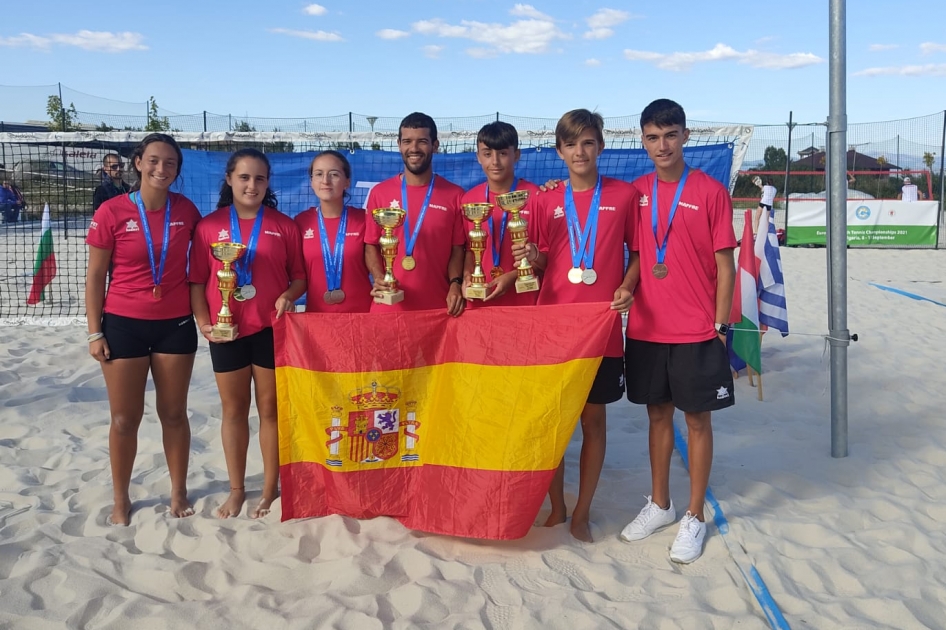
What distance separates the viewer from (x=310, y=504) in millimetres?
3711

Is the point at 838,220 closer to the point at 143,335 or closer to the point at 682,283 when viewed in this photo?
the point at 682,283

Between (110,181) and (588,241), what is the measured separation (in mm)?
5950

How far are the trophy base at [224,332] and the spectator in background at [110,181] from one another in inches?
172

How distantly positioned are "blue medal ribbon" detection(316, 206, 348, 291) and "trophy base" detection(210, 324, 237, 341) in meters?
0.58

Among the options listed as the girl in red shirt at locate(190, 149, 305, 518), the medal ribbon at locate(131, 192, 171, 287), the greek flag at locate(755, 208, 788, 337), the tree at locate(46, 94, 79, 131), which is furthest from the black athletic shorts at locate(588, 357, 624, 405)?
the tree at locate(46, 94, 79, 131)

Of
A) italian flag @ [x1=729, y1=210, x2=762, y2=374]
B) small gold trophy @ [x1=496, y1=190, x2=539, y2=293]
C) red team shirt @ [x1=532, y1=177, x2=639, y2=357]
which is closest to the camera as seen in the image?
small gold trophy @ [x1=496, y1=190, x2=539, y2=293]

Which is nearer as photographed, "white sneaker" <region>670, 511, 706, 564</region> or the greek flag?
"white sneaker" <region>670, 511, 706, 564</region>

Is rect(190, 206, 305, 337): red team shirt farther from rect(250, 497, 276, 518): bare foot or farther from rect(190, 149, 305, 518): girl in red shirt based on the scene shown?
rect(250, 497, 276, 518): bare foot

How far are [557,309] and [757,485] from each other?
1.86 metres

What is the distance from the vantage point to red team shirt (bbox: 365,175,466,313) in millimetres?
3758

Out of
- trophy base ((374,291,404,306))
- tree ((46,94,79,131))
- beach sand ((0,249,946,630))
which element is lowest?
beach sand ((0,249,946,630))

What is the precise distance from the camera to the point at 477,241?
3.51 metres

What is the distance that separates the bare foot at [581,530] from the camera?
3.62m

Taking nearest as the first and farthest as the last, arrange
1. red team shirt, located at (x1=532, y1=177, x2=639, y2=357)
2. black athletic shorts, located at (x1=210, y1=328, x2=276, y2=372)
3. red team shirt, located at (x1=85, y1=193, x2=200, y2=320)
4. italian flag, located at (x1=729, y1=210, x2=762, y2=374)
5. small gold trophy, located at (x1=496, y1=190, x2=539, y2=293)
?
small gold trophy, located at (x1=496, y1=190, x2=539, y2=293) < red team shirt, located at (x1=532, y1=177, x2=639, y2=357) < red team shirt, located at (x1=85, y1=193, x2=200, y2=320) < black athletic shorts, located at (x1=210, y1=328, x2=276, y2=372) < italian flag, located at (x1=729, y1=210, x2=762, y2=374)
